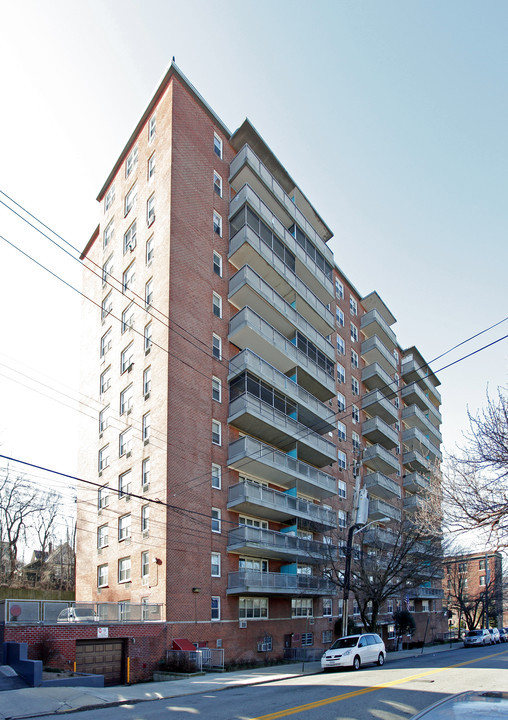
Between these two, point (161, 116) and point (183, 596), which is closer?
point (183, 596)

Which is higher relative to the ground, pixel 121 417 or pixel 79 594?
pixel 121 417

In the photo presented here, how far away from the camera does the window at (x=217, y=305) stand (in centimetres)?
3303

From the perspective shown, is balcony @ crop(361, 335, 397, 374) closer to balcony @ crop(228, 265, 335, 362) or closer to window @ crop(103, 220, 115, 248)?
balcony @ crop(228, 265, 335, 362)

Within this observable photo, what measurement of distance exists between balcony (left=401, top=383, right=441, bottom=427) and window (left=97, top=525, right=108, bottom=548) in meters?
36.9

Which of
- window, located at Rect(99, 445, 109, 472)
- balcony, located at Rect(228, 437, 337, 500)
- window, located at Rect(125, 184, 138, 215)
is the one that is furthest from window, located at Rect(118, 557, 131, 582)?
window, located at Rect(125, 184, 138, 215)

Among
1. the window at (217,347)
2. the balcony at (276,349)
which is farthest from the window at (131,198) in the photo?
the window at (217,347)

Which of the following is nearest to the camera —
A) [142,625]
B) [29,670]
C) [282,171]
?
[29,670]

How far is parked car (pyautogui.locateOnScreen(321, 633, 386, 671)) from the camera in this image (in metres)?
23.8

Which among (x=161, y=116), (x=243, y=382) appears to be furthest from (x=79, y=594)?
(x=161, y=116)

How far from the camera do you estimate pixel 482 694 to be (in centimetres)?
545

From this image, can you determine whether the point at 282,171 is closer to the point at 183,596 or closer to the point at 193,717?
the point at 183,596

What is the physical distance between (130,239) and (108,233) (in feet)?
15.9

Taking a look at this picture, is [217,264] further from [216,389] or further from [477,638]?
[477,638]

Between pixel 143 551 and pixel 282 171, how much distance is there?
26623mm
